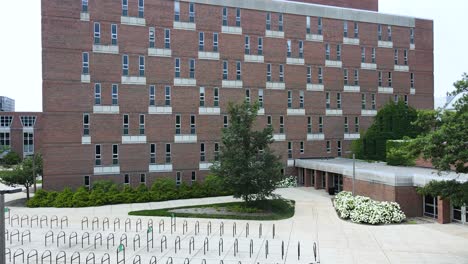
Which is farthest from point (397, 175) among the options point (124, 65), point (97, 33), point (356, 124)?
point (97, 33)

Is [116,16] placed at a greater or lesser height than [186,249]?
greater

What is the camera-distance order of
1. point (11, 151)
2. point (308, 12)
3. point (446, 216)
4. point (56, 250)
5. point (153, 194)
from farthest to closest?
point (11, 151)
point (308, 12)
point (153, 194)
point (446, 216)
point (56, 250)

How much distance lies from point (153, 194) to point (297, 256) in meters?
20.6

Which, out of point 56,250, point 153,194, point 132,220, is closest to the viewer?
point 56,250

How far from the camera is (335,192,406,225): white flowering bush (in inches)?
1045

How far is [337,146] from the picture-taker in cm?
4931

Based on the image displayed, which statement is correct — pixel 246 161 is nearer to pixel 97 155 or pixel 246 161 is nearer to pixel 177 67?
pixel 177 67

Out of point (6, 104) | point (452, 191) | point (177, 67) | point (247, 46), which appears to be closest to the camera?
point (452, 191)

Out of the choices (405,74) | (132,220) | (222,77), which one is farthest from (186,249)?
(405,74)

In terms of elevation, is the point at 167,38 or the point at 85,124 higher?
the point at 167,38

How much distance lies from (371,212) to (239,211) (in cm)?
939

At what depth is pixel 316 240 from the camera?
22469 millimetres

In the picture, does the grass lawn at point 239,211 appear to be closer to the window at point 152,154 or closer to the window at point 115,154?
the window at point 152,154

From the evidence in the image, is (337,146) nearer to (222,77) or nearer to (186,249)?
(222,77)
